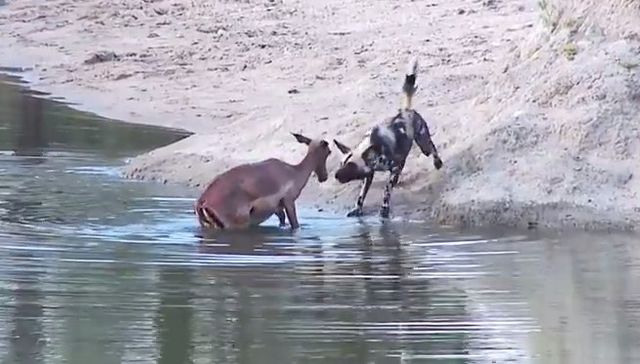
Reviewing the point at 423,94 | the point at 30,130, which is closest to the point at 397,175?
the point at 423,94

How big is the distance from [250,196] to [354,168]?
4.00 ft

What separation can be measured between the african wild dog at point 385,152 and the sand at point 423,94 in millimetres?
163

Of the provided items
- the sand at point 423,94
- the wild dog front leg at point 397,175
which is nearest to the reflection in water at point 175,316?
the sand at point 423,94

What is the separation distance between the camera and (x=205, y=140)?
15953 millimetres

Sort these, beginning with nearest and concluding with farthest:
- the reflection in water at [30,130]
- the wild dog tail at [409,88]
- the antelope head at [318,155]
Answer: the antelope head at [318,155], the wild dog tail at [409,88], the reflection in water at [30,130]

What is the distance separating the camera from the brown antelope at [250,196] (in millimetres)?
11875

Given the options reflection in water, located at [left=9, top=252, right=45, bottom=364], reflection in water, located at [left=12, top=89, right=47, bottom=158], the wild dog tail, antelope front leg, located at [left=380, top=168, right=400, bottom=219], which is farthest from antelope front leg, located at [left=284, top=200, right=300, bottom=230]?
reflection in water, located at [left=12, top=89, right=47, bottom=158]

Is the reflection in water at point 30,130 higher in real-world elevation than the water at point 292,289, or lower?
lower

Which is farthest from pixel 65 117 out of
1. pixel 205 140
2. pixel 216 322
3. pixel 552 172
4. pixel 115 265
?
pixel 216 322

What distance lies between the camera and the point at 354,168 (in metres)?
13.0

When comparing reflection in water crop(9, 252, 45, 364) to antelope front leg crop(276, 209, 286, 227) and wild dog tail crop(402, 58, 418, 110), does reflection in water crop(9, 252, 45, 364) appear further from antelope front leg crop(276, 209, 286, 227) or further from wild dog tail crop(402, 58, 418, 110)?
wild dog tail crop(402, 58, 418, 110)

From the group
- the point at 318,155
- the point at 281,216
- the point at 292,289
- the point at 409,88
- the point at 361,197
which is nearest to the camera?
the point at 292,289

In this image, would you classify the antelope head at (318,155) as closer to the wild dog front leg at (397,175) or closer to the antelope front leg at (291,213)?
the wild dog front leg at (397,175)

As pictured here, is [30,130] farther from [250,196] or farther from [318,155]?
[250,196]
